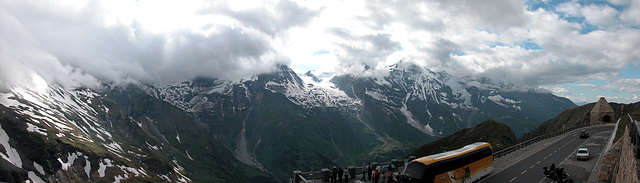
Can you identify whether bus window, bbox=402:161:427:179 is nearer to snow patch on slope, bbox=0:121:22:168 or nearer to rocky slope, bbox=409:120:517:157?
rocky slope, bbox=409:120:517:157

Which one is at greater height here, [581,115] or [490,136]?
[581,115]

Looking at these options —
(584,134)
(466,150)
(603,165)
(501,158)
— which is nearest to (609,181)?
(603,165)

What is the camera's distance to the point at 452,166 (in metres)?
32.8

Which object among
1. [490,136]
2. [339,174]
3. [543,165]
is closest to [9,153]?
[339,174]

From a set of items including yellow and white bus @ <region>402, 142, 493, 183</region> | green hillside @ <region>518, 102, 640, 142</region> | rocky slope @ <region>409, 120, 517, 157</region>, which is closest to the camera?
yellow and white bus @ <region>402, 142, 493, 183</region>

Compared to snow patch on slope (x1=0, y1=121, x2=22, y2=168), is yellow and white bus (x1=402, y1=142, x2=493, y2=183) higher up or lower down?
higher up

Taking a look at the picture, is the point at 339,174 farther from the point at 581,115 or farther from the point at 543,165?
the point at 581,115

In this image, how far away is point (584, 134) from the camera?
7931cm

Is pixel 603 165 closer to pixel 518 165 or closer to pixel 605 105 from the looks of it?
pixel 518 165

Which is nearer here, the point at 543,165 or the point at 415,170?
the point at 415,170

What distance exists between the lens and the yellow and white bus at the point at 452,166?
99.0 feet

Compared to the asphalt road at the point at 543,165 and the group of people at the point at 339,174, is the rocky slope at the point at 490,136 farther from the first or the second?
the group of people at the point at 339,174

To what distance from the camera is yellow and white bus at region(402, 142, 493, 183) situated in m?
30.2

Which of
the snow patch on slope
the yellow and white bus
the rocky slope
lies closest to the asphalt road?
the yellow and white bus
